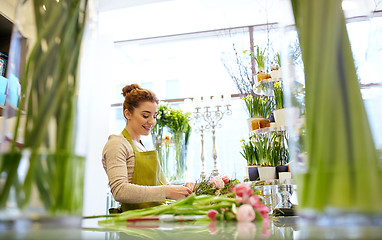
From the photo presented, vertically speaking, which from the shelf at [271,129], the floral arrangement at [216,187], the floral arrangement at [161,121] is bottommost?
the floral arrangement at [216,187]

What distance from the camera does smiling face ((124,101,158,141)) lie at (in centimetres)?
204

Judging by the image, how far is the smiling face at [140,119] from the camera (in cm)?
204

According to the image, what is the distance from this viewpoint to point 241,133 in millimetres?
4230

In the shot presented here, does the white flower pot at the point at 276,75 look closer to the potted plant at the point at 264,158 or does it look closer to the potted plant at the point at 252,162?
the potted plant at the point at 264,158

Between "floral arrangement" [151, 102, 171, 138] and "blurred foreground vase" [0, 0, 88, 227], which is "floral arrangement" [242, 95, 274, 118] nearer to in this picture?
"floral arrangement" [151, 102, 171, 138]

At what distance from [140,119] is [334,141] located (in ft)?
5.81

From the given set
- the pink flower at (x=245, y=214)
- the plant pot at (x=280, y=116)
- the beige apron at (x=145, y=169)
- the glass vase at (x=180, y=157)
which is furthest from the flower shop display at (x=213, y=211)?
the glass vase at (x=180, y=157)

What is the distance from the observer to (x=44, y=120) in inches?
15.3

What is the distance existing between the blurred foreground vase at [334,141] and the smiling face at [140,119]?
1.71 meters

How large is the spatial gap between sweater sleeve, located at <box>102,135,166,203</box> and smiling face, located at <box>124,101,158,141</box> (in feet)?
0.99

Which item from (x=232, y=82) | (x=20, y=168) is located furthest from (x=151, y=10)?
(x=20, y=168)

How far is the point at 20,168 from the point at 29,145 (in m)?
0.03

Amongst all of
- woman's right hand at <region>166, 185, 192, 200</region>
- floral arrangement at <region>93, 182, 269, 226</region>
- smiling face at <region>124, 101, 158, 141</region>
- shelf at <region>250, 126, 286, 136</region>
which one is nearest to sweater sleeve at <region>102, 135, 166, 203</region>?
woman's right hand at <region>166, 185, 192, 200</region>

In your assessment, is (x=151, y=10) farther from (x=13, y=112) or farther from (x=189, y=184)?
(x=13, y=112)
